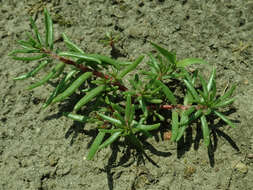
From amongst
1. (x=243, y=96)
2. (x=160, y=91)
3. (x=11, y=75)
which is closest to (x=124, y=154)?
(x=160, y=91)

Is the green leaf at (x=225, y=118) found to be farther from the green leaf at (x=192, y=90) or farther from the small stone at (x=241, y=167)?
A: the small stone at (x=241, y=167)

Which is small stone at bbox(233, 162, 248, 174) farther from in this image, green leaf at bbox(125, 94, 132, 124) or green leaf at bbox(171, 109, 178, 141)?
green leaf at bbox(125, 94, 132, 124)

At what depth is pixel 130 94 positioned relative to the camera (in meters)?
2.57

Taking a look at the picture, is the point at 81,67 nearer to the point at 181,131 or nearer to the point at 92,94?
the point at 92,94

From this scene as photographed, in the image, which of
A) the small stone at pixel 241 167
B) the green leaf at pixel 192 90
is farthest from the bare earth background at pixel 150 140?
the green leaf at pixel 192 90

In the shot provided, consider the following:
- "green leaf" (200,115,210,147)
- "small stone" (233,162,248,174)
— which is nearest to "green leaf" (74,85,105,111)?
"green leaf" (200,115,210,147)

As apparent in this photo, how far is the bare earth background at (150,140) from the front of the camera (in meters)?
2.63

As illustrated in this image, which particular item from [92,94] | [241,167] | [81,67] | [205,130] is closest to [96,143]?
[92,94]

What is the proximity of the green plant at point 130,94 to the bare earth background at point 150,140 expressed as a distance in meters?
0.21

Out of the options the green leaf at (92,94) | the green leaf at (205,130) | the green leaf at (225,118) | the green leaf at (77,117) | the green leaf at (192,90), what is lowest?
the green leaf at (77,117)

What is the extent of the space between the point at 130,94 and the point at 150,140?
54 cm

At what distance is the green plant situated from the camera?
2480 millimetres

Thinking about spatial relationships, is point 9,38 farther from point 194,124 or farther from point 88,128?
point 194,124

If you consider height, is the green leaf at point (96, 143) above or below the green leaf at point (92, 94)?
below
